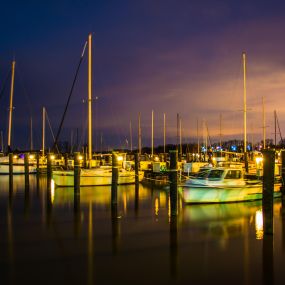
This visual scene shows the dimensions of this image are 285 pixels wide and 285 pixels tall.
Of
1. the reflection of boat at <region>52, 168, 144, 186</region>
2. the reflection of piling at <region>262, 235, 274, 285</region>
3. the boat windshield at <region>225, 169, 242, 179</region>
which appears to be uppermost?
the boat windshield at <region>225, 169, 242, 179</region>

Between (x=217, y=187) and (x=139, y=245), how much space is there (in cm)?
943

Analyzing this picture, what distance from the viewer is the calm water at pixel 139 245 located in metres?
10.8

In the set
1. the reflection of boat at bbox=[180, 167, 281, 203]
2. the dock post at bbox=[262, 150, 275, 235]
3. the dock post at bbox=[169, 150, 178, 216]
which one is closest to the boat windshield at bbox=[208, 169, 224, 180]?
the reflection of boat at bbox=[180, 167, 281, 203]

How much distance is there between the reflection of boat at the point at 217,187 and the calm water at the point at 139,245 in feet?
2.05

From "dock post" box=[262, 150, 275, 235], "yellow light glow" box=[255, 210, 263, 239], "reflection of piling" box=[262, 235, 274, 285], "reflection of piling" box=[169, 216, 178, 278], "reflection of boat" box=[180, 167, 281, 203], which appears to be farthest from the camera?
"reflection of boat" box=[180, 167, 281, 203]

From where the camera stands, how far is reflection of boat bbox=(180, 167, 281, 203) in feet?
72.9

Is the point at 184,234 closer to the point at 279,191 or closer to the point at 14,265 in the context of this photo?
the point at 14,265

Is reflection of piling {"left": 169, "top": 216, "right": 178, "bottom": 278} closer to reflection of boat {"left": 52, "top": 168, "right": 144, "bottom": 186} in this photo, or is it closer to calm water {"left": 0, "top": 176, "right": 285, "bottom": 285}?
calm water {"left": 0, "top": 176, "right": 285, "bottom": 285}

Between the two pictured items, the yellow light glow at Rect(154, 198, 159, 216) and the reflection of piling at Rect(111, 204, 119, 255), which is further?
the yellow light glow at Rect(154, 198, 159, 216)

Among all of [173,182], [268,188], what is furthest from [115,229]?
[268,188]

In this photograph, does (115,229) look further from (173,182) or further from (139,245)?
(173,182)

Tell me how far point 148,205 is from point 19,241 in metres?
10.4

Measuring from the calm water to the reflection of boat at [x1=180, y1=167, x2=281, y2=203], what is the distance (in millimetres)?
624

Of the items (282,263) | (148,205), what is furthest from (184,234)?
(148,205)
